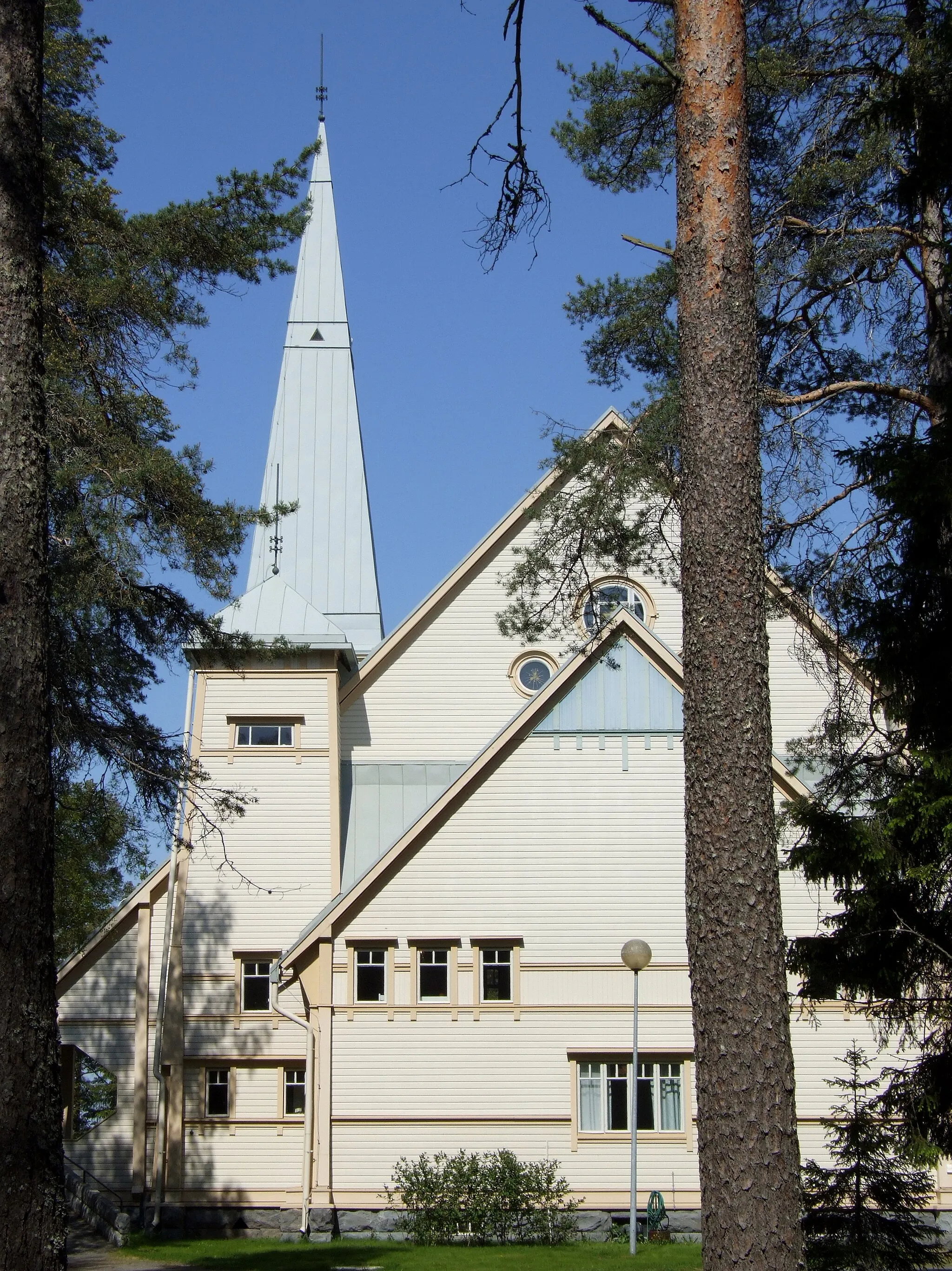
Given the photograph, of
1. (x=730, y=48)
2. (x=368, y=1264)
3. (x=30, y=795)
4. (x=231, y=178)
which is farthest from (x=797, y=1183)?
(x=368, y=1264)

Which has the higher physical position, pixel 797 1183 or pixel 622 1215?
pixel 797 1183

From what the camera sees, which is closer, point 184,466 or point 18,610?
point 18,610

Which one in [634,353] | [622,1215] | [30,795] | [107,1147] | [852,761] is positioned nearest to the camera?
[30,795]

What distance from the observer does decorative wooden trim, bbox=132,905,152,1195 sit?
857 inches

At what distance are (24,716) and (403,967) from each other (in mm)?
14470

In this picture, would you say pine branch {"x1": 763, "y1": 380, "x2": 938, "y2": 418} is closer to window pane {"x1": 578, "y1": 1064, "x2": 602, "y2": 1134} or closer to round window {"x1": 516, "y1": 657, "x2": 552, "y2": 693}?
window pane {"x1": 578, "y1": 1064, "x2": 602, "y2": 1134}

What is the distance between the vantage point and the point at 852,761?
501 inches

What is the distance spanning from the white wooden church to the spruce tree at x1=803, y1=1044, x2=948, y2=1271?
888 centimetres

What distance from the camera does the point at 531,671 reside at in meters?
25.5

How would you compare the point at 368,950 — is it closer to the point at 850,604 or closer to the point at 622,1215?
the point at 622,1215

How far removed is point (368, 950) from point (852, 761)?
1043cm

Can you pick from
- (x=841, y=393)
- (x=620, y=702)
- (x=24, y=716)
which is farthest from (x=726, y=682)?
(x=620, y=702)

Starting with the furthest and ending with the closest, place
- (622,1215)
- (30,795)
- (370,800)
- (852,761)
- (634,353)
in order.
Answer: (370,800), (622,1215), (634,353), (852,761), (30,795)

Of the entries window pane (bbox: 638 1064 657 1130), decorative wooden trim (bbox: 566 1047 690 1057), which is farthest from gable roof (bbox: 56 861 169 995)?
window pane (bbox: 638 1064 657 1130)
